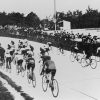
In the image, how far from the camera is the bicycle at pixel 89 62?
21422 millimetres

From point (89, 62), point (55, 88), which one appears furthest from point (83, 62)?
point (55, 88)

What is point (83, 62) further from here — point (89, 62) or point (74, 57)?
point (74, 57)

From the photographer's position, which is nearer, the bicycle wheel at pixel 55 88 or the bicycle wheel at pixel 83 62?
the bicycle wheel at pixel 55 88

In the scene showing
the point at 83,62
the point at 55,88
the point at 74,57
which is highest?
the point at 74,57

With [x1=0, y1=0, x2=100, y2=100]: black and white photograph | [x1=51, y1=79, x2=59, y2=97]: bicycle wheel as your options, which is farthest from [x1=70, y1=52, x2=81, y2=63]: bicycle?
[x1=51, y1=79, x2=59, y2=97]: bicycle wheel

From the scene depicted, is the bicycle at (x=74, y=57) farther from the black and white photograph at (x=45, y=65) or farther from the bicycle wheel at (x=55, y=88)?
the bicycle wheel at (x=55, y=88)

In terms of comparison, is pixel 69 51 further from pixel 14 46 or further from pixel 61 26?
pixel 61 26

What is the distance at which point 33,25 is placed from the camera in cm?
2659

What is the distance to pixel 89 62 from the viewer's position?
21797mm

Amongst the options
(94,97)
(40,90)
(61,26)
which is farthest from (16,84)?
(61,26)

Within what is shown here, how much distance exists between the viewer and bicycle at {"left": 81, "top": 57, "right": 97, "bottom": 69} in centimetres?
2142

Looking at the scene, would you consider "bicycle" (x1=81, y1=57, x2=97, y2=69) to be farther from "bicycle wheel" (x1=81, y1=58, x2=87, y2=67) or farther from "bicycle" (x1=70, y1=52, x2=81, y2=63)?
"bicycle" (x1=70, y1=52, x2=81, y2=63)

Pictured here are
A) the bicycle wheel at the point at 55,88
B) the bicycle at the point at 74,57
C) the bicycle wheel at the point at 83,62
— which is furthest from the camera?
the bicycle at the point at 74,57

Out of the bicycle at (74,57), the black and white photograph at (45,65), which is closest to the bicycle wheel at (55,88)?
the black and white photograph at (45,65)
